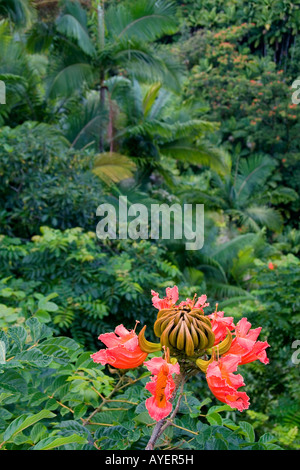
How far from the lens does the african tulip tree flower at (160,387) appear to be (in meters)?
0.88

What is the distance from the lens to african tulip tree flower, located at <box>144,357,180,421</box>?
2.88 ft

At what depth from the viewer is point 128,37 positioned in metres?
7.46

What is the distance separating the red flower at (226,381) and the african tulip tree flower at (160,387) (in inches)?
2.7

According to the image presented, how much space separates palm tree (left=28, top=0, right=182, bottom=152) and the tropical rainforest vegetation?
0.08ft

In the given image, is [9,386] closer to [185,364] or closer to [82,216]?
[185,364]

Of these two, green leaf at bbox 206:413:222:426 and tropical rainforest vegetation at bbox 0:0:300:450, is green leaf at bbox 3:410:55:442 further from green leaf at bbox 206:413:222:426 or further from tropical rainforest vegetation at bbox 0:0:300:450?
green leaf at bbox 206:413:222:426

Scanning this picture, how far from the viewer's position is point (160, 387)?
0.90 m

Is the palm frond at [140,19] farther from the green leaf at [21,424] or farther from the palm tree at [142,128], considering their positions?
the green leaf at [21,424]

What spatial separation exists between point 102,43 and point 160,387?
7.24m

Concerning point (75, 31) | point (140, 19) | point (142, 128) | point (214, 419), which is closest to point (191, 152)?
point (142, 128)

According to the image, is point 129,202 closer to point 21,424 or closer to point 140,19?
point 140,19

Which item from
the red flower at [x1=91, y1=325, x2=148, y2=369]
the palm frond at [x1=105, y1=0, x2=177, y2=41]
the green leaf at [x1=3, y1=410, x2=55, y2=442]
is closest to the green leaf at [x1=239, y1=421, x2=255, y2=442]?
the red flower at [x1=91, y1=325, x2=148, y2=369]

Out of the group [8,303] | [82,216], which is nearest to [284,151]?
[82,216]

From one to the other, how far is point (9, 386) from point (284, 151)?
1317 cm
